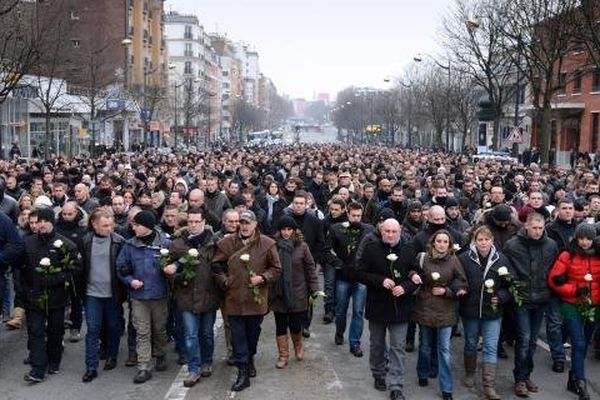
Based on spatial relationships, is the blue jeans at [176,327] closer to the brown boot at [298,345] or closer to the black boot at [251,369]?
the black boot at [251,369]

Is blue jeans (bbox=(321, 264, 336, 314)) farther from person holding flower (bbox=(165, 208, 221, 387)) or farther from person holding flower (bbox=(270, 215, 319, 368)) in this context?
person holding flower (bbox=(165, 208, 221, 387))

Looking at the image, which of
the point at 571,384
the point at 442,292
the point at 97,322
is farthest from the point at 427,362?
the point at 97,322

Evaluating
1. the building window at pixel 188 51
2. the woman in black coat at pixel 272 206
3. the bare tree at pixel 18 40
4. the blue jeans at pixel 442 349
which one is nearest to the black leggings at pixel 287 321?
the blue jeans at pixel 442 349

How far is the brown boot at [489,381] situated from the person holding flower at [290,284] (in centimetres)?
201

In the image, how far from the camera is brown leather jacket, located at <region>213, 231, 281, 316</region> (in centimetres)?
790

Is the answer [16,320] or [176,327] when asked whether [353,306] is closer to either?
[176,327]

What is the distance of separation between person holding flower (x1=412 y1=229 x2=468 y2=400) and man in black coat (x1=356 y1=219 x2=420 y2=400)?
0.47 feet

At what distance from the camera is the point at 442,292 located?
25.1ft

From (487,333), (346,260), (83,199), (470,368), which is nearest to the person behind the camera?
(487,333)

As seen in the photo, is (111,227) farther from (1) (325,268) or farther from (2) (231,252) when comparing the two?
(1) (325,268)

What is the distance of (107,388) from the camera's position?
26.2 ft

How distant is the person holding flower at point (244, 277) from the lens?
25.9 ft

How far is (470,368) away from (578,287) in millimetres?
1375

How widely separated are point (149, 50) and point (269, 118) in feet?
378
